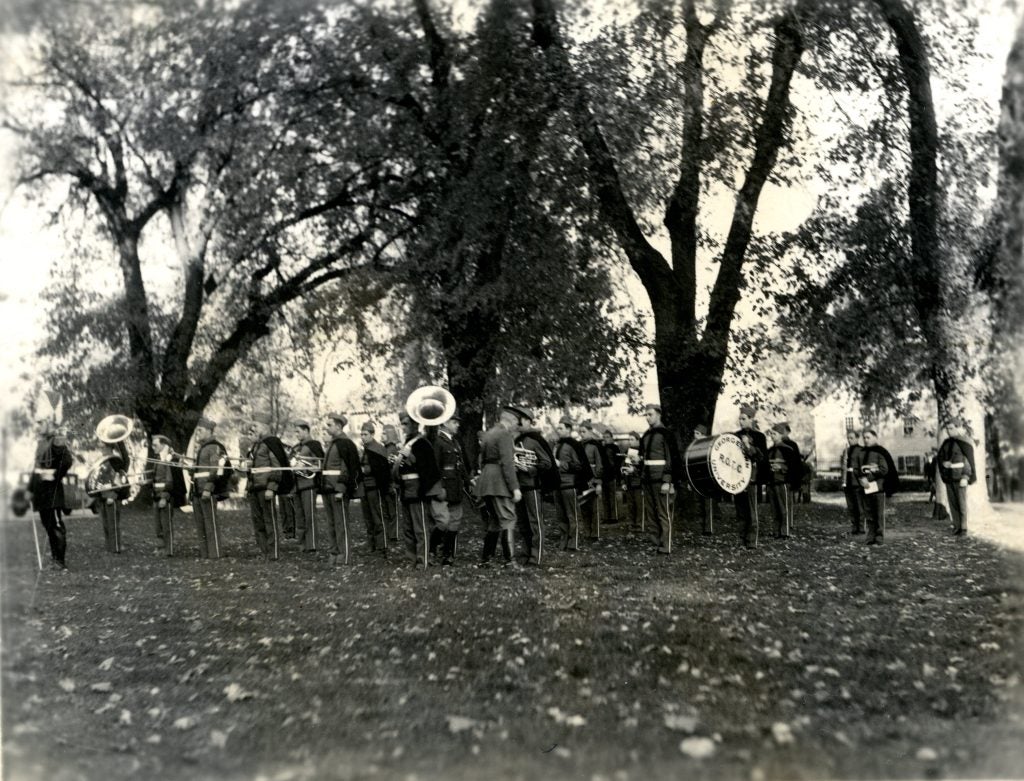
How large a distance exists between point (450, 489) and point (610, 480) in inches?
74.3

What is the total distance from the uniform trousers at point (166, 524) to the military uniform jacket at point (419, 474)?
2812 mm

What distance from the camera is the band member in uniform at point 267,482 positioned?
361 inches

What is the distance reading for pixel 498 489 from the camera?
9.98m

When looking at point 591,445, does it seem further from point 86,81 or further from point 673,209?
point 86,81

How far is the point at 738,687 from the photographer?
6656mm

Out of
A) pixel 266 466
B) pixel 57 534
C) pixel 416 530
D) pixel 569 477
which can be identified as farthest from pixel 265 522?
pixel 569 477

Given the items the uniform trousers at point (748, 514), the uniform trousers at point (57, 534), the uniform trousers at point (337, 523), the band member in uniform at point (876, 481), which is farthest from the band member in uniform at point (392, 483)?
Answer: the band member in uniform at point (876, 481)

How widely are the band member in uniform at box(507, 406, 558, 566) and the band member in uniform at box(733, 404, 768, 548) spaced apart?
1.82 meters

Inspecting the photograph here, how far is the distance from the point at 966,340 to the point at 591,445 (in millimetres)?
3680

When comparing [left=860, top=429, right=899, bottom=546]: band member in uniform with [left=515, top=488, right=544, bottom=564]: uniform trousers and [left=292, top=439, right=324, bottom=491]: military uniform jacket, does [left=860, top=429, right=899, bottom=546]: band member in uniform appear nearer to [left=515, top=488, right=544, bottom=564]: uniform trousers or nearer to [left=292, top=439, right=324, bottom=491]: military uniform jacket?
[left=515, top=488, right=544, bottom=564]: uniform trousers

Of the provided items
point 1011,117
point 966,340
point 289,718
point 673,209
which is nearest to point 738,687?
point 289,718

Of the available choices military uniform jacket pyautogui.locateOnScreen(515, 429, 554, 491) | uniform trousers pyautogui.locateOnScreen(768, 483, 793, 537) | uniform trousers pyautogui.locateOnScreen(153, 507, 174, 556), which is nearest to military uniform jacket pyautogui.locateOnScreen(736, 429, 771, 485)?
uniform trousers pyautogui.locateOnScreen(768, 483, 793, 537)

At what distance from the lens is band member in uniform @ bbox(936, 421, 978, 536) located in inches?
323

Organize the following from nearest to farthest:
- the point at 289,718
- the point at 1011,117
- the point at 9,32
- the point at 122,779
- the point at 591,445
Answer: the point at 122,779 → the point at 289,718 → the point at 9,32 → the point at 1011,117 → the point at 591,445
